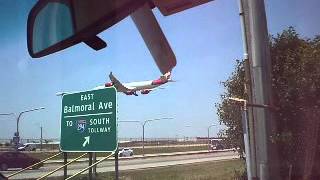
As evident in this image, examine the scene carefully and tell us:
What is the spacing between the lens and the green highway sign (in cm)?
632

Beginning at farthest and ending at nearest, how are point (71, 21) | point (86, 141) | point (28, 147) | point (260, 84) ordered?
point (28, 147) < point (86, 141) < point (260, 84) < point (71, 21)

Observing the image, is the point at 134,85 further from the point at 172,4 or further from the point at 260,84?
the point at 172,4

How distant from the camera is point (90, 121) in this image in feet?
21.9

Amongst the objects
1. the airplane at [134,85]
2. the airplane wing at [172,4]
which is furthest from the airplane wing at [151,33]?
the airplane at [134,85]

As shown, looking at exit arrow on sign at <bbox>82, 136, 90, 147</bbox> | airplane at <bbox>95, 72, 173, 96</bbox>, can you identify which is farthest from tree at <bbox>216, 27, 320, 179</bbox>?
exit arrow on sign at <bbox>82, 136, 90, 147</bbox>

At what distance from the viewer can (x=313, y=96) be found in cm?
805

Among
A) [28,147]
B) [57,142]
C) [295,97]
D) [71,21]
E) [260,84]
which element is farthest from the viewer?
[28,147]

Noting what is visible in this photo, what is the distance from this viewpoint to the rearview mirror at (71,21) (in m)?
2.23

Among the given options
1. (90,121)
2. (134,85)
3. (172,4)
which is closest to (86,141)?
(90,121)

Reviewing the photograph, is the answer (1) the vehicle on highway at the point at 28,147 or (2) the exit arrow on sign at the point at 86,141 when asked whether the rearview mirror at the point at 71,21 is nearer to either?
(2) the exit arrow on sign at the point at 86,141

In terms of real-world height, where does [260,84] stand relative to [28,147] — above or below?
above

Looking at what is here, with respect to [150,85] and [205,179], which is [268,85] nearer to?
[150,85]

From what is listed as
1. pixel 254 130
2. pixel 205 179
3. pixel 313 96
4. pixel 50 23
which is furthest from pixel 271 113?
pixel 205 179

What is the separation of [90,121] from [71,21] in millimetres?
4409
